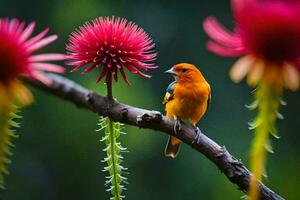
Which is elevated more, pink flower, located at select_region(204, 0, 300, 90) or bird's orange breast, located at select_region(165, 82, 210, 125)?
bird's orange breast, located at select_region(165, 82, 210, 125)

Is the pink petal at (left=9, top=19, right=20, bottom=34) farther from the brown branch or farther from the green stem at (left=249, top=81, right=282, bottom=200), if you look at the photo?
the green stem at (left=249, top=81, right=282, bottom=200)

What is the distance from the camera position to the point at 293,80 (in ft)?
2.39

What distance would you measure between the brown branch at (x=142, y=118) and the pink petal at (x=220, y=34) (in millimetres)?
199

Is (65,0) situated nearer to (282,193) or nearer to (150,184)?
(150,184)

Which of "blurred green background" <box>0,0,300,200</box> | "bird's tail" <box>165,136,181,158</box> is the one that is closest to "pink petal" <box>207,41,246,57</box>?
"bird's tail" <box>165,136,181,158</box>

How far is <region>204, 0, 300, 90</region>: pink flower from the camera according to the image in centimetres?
70

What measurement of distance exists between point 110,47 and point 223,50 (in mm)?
361

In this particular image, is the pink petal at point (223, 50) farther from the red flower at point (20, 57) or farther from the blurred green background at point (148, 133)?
the blurred green background at point (148, 133)

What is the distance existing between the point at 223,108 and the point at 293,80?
664 centimetres

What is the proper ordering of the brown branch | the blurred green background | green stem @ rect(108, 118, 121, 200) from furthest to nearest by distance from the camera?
1. the blurred green background
2. green stem @ rect(108, 118, 121, 200)
3. the brown branch

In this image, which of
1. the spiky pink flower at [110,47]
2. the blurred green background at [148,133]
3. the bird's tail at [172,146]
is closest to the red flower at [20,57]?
the spiky pink flower at [110,47]

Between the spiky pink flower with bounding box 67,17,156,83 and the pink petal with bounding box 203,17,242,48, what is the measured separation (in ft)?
0.91

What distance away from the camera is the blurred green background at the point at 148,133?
7.29 m

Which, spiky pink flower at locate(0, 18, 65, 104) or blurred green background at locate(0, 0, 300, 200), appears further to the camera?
blurred green background at locate(0, 0, 300, 200)
